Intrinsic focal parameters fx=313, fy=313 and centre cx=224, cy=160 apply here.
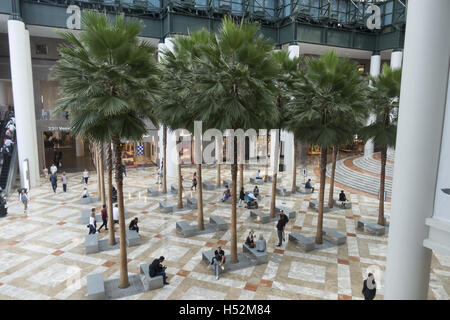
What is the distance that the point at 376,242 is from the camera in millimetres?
13898

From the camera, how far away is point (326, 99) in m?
11.6

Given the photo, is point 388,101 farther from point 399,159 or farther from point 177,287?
point 177,287

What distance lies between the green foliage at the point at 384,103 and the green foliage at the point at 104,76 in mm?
10383

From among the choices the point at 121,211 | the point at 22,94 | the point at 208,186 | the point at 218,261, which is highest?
the point at 22,94

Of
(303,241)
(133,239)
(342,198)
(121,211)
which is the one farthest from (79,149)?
(303,241)

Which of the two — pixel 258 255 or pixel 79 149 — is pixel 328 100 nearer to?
pixel 258 255

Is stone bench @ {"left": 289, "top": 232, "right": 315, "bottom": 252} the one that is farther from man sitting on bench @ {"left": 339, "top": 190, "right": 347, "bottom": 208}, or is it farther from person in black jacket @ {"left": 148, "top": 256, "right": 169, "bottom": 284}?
man sitting on bench @ {"left": 339, "top": 190, "right": 347, "bottom": 208}

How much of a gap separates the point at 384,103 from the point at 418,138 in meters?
10.3

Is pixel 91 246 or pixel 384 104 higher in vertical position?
pixel 384 104

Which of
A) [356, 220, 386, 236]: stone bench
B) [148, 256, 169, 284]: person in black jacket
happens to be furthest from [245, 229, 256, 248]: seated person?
[356, 220, 386, 236]: stone bench

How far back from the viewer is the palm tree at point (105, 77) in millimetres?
8141

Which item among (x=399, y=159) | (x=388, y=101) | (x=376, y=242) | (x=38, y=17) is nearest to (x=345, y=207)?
(x=376, y=242)

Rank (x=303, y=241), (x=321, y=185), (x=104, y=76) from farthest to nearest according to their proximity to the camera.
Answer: (x=303, y=241) → (x=321, y=185) → (x=104, y=76)

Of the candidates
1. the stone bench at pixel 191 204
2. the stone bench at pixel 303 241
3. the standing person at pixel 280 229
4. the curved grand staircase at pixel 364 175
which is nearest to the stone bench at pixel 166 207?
the stone bench at pixel 191 204
